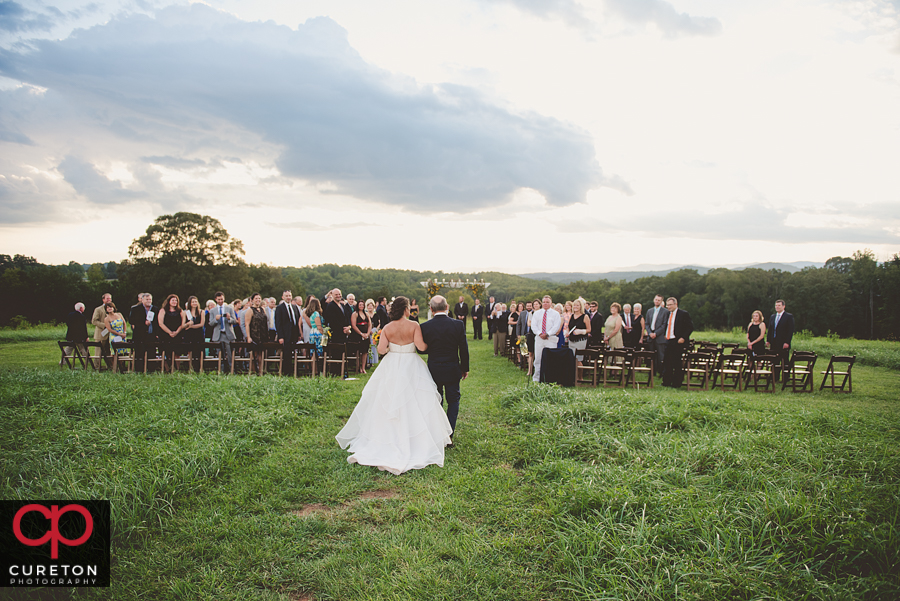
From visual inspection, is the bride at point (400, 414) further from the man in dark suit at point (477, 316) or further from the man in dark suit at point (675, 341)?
the man in dark suit at point (477, 316)

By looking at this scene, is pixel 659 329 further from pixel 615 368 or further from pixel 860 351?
pixel 860 351

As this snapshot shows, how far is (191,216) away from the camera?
37.0 m

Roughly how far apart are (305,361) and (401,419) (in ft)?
24.5

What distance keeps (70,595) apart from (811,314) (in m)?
54.1

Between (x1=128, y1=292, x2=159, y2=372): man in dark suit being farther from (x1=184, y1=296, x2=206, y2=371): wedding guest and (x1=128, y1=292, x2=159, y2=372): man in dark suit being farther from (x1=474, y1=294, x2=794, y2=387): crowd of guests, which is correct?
(x1=474, y1=294, x2=794, y2=387): crowd of guests

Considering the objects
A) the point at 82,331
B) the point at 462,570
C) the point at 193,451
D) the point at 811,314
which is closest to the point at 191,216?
the point at 82,331

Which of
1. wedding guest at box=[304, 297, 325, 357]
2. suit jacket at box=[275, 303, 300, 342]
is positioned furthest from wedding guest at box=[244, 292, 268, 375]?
wedding guest at box=[304, 297, 325, 357]

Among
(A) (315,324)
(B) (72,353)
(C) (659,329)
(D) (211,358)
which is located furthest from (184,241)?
(C) (659,329)

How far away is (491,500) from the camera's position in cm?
452

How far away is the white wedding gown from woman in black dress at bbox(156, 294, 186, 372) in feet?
27.8

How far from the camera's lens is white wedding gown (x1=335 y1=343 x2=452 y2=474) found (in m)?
5.55

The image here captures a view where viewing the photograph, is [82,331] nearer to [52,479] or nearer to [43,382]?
[43,382]

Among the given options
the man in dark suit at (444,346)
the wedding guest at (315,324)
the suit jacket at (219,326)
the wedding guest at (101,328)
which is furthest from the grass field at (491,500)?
the suit jacket at (219,326)

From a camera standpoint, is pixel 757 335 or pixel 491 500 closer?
pixel 491 500
